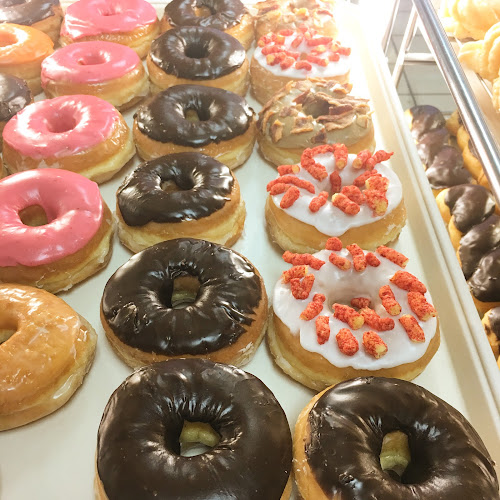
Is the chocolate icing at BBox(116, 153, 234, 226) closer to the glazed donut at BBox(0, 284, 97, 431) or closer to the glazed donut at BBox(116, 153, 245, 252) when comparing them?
the glazed donut at BBox(116, 153, 245, 252)

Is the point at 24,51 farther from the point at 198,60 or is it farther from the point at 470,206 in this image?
the point at 470,206

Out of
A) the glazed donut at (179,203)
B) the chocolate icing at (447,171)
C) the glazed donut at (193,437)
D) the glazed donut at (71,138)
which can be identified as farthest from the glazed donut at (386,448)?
the chocolate icing at (447,171)

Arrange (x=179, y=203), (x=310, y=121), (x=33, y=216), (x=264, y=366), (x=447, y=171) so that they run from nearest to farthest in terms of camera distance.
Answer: (x=264, y=366)
(x=179, y=203)
(x=33, y=216)
(x=310, y=121)
(x=447, y=171)

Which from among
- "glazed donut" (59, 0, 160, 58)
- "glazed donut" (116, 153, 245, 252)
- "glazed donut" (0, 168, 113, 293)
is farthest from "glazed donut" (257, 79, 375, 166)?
"glazed donut" (59, 0, 160, 58)

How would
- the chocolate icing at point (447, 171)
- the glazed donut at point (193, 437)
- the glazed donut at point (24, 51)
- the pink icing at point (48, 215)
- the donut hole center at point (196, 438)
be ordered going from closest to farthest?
1. the glazed donut at point (193, 437)
2. the donut hole center at point (196, 438)
3. the pink icing at point (48, 215)
4. the glazed donut at point (24, 51)
5. the chocolate icing at point (447, 171)

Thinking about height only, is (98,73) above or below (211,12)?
below

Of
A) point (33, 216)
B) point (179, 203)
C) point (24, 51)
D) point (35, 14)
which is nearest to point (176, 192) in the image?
point (179, 203)

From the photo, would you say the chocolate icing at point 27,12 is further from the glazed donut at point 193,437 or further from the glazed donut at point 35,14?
the glazed donut at point 193,437
